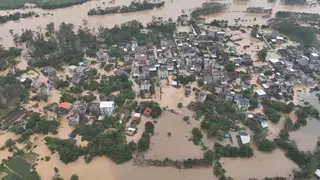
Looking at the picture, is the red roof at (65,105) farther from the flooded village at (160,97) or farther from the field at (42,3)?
the field at (42,3)

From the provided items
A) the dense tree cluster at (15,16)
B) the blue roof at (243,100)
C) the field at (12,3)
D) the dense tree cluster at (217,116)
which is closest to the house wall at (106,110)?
the dense tree cluster at (217,116)

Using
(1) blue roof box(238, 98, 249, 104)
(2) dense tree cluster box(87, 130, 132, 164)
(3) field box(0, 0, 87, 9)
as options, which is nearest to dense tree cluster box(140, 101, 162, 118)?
(2) dense tree cluster box(87, 130, 132, 164)

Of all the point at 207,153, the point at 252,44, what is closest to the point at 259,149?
the point at 207,153

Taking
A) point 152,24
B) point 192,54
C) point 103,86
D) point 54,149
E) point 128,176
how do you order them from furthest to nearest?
point 152,24 < point 192,54 < point 103,86 < point 54,149 < point 128,176

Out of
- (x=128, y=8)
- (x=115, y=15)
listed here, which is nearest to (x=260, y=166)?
(x=115, y=15)

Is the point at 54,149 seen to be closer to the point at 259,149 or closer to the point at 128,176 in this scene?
the point at 128,176

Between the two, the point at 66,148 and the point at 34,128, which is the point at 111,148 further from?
the point at 34,128
